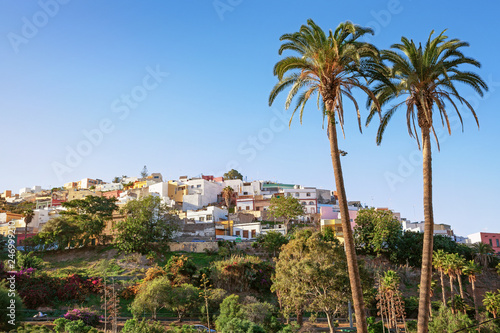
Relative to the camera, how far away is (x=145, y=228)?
165 feet

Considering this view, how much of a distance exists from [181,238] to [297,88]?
1761 inches

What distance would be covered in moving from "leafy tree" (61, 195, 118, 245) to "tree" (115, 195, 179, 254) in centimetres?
271

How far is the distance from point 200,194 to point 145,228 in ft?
91.0

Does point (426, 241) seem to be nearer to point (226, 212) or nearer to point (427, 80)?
point (427, 80)

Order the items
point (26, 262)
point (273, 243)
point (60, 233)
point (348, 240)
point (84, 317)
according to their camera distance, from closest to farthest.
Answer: point (348, 240) < point (84, 317) < point (26, 262) < point (273, 243) < point (60, 233)

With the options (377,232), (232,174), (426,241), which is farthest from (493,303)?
(232,174)

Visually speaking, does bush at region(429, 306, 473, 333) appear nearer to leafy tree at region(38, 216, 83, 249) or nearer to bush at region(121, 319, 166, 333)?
bush at region(121, 319, 166, 333)

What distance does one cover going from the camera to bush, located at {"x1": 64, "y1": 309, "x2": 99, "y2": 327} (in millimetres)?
31203

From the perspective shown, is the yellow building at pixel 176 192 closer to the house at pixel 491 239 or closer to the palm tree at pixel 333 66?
the house at pixel 491 239

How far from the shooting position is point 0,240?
5172 cm

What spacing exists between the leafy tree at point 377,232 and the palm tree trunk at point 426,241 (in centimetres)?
3780

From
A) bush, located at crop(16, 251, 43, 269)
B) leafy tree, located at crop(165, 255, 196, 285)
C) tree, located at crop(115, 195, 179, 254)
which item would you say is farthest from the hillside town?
leafy tree, located at crop(165, 255, 196, 285)

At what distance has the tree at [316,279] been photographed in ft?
98.2

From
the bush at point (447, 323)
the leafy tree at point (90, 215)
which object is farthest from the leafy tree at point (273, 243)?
the bush at point (447, 323)
